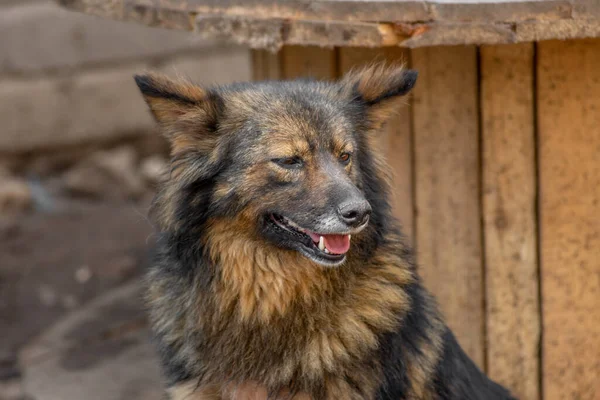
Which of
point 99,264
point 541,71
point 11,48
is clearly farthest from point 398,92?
point 11,48

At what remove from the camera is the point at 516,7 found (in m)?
3.70

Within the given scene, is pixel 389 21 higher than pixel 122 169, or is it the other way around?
pixel 389 21

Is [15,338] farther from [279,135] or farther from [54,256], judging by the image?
[279,135]

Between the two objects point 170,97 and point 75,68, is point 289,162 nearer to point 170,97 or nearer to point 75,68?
point 170,97

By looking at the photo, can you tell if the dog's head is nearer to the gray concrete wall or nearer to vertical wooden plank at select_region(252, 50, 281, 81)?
vertical wooden plank at select_region(252, 50, 281, 81)

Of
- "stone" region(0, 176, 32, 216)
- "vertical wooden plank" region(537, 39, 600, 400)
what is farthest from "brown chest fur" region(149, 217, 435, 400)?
"stone" region(0, 176, 32, 216)

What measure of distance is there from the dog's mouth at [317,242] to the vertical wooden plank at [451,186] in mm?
995

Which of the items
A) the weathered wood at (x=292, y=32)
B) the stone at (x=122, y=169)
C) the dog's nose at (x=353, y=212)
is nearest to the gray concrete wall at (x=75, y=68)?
the stone at (x=122, y=169)

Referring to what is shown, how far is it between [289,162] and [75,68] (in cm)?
532

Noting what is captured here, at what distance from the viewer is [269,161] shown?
3619 mm

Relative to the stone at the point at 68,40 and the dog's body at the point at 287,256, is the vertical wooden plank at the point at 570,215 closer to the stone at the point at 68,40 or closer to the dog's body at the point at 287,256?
the dog's body at the point at 287,256

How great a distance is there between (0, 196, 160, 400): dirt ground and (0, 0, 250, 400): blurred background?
0.02 m

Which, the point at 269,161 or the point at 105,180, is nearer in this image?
the point at 269,161

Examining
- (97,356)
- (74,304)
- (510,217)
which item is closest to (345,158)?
(510,217)
